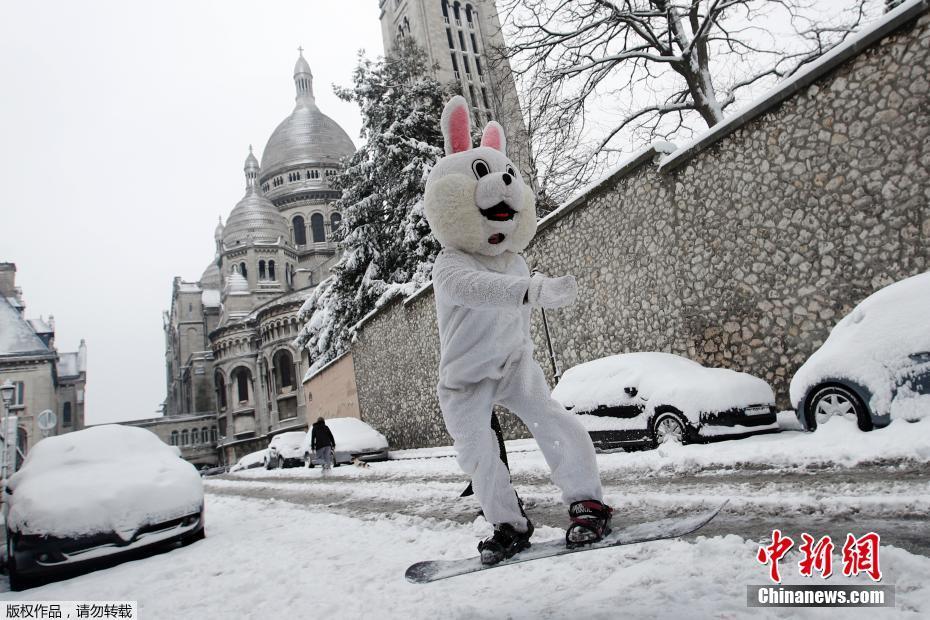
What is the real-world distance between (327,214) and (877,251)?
68.0m

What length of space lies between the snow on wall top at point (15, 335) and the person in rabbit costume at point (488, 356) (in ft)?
202

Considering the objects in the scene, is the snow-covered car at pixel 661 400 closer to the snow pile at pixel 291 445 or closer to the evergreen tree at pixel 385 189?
the evergreen tree at pixel 385 189

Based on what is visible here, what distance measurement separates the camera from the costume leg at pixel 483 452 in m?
2.66

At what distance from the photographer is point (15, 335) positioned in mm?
52000

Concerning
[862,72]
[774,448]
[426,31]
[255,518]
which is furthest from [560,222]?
[426,31]

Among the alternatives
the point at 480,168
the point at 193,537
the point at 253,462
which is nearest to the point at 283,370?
the point at 253,462

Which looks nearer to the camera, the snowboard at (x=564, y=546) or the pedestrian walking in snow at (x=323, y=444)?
the snowboard at (x=564, y=546)

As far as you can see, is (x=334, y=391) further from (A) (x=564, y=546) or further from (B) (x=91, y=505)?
(A) (x=564, y=546)

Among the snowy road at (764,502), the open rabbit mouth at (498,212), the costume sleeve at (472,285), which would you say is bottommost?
the snowy road at (764,502)

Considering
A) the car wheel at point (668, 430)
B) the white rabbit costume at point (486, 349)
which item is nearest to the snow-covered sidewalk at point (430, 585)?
the white rabbit costume at point (486, 349)

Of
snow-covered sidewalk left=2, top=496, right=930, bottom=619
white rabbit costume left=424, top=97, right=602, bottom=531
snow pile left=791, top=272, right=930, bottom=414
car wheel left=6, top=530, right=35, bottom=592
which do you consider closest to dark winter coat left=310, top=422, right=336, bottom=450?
snow-covered sidewalk left=2, top=496, right=930, bottom=619

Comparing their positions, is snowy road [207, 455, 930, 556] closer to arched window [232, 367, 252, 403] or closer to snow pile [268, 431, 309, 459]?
snow pile [268, 431, 309, 459]

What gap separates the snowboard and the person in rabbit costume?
0.36 ft

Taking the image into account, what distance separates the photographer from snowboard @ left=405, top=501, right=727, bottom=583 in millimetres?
2225
